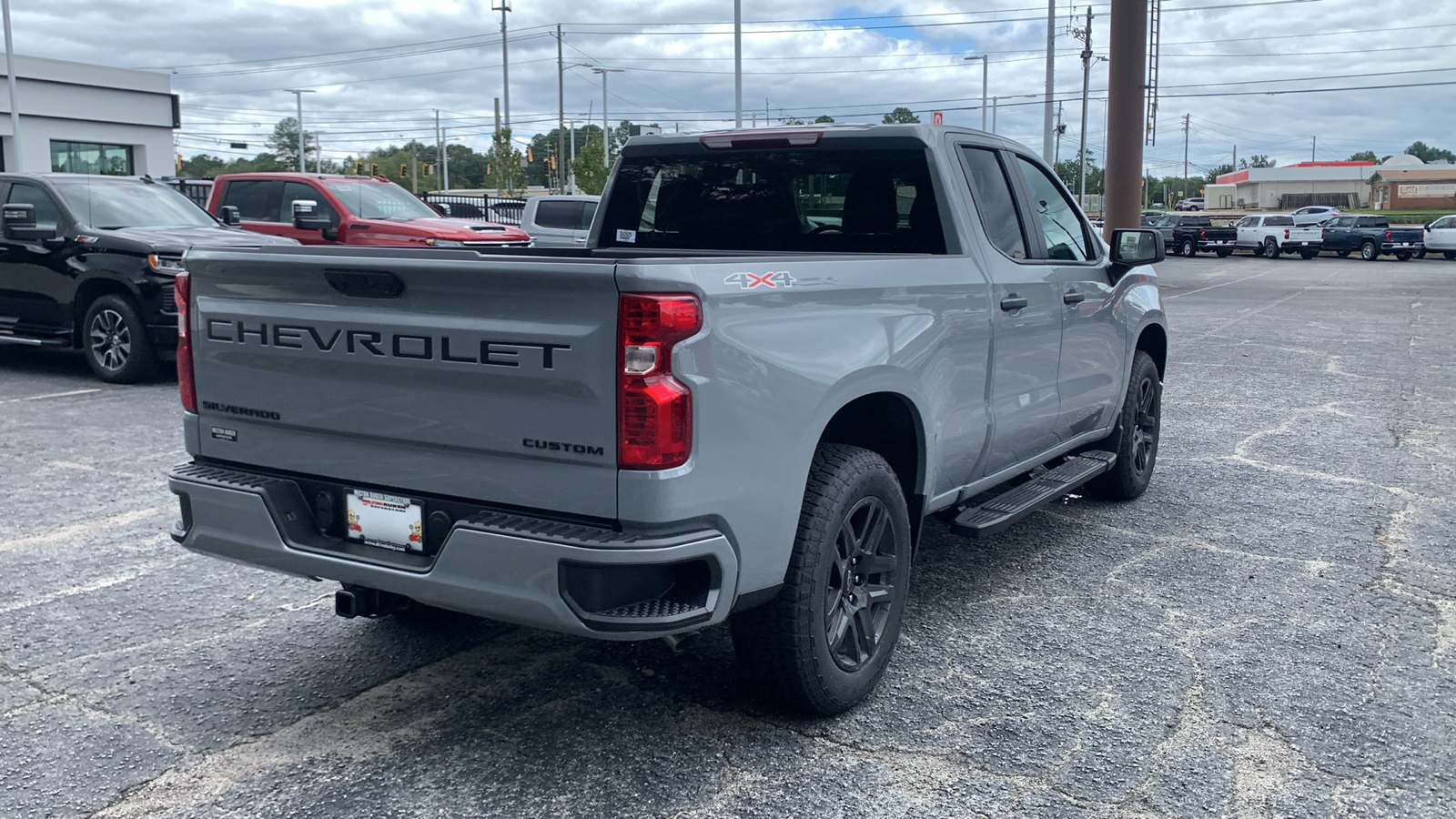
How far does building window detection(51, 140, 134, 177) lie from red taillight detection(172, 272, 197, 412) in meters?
44.2

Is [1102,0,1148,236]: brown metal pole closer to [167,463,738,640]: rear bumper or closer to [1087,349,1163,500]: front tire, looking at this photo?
[1087,349,1163,500]: front tire

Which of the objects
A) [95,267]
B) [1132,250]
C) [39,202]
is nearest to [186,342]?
[1132,250]

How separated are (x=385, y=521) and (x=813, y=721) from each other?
145 centimetres

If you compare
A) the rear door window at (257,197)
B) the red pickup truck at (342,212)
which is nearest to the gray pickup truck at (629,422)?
the red pickup truck at (342,212)

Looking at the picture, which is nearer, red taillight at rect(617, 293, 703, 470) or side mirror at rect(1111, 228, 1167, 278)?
red taillight at rect(617, 293, 703, 470)

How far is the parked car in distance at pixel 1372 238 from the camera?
43.8m

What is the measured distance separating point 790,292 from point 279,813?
196cm

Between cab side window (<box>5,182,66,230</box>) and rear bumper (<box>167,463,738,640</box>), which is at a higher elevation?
cab side window (<box>5,182,66,230</box>)

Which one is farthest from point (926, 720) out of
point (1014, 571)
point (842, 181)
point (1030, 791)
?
point (842, 181)

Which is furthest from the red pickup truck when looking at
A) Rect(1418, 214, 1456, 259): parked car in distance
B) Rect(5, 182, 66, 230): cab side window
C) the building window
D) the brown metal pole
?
Rect(1418, 214, 1456, 259): parked car in distance

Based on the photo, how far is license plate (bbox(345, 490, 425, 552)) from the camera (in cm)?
343

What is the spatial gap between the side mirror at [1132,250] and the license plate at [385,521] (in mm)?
4036

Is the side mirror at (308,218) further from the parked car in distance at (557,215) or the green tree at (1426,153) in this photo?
the green tree at (1426,153)

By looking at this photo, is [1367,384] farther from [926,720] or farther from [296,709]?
[296,709]
